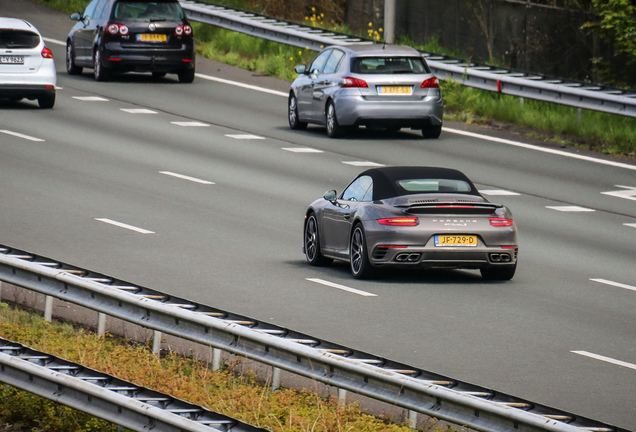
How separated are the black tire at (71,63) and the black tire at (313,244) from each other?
57.9 ft

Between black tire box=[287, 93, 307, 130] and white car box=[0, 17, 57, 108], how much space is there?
14.7 feet

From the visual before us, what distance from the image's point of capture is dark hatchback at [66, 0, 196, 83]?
31688 millimetres

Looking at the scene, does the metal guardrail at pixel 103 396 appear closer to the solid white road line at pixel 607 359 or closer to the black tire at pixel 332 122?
the solid white road line at pixel 607 359

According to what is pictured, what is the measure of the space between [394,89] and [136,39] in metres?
8.10

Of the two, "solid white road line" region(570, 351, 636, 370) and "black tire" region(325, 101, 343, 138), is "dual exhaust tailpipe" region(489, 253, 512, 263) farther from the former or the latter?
"black tire" region(325, 101, 343, 138)

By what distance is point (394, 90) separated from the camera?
25781 mm

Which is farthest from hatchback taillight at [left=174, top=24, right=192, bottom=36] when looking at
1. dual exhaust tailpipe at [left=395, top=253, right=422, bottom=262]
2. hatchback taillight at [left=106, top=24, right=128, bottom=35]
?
dual exhaust tailpipe at [left=395, top=253, right=422, bottom=262]

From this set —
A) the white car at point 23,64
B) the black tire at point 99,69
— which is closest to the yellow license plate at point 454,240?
the white car at point 23,64

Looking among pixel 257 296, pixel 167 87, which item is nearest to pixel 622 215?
Result: pixel 257 296

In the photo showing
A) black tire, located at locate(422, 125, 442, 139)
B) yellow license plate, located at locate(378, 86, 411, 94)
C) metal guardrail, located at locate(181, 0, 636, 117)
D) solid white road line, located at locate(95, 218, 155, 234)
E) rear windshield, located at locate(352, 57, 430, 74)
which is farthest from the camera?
black tire, located at locate(422, 125, 442, 139)

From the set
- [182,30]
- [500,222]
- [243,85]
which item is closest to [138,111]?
[182,30]

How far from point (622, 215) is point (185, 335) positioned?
12.1 metres

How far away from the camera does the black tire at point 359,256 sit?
15.0m

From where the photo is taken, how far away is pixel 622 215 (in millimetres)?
20078
